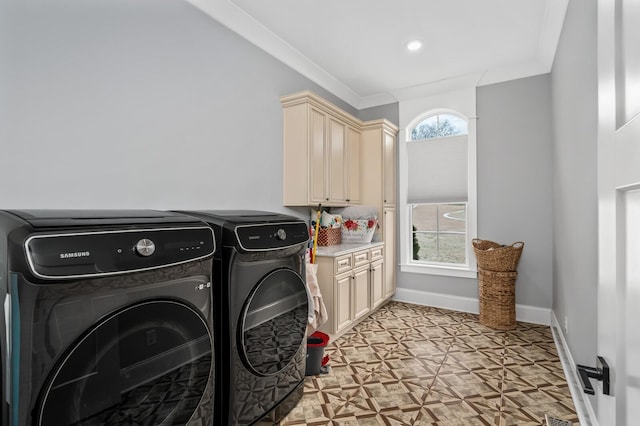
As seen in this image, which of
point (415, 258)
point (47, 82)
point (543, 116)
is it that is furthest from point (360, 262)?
point (47, 82)

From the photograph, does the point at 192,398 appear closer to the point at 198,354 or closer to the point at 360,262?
the point at 198,354

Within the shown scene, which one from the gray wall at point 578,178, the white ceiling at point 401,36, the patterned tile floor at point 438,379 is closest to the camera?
the gray wall at point 578,178

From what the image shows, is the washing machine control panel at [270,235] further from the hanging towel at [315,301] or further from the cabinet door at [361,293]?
the cabinet door at [361,293]

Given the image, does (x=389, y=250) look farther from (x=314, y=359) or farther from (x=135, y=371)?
(x=135, y=371)

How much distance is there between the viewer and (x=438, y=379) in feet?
7.57

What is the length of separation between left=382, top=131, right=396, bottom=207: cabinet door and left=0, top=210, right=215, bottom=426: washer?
2907 mm

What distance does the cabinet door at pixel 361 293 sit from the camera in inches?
126

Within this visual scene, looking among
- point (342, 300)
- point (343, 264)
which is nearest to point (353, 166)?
point (343, 264)

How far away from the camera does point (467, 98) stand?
3.79 metres

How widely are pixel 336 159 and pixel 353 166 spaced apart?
1.47 ft

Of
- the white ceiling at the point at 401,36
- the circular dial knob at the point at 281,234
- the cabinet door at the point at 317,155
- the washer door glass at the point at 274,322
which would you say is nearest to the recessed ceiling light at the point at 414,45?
the white ceiling at the point at 401,36

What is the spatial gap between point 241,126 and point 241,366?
5.92ft

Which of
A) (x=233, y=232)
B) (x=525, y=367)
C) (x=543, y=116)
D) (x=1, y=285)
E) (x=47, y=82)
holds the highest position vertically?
(x=543, y=116)

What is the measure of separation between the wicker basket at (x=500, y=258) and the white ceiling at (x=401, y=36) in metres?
1.87
